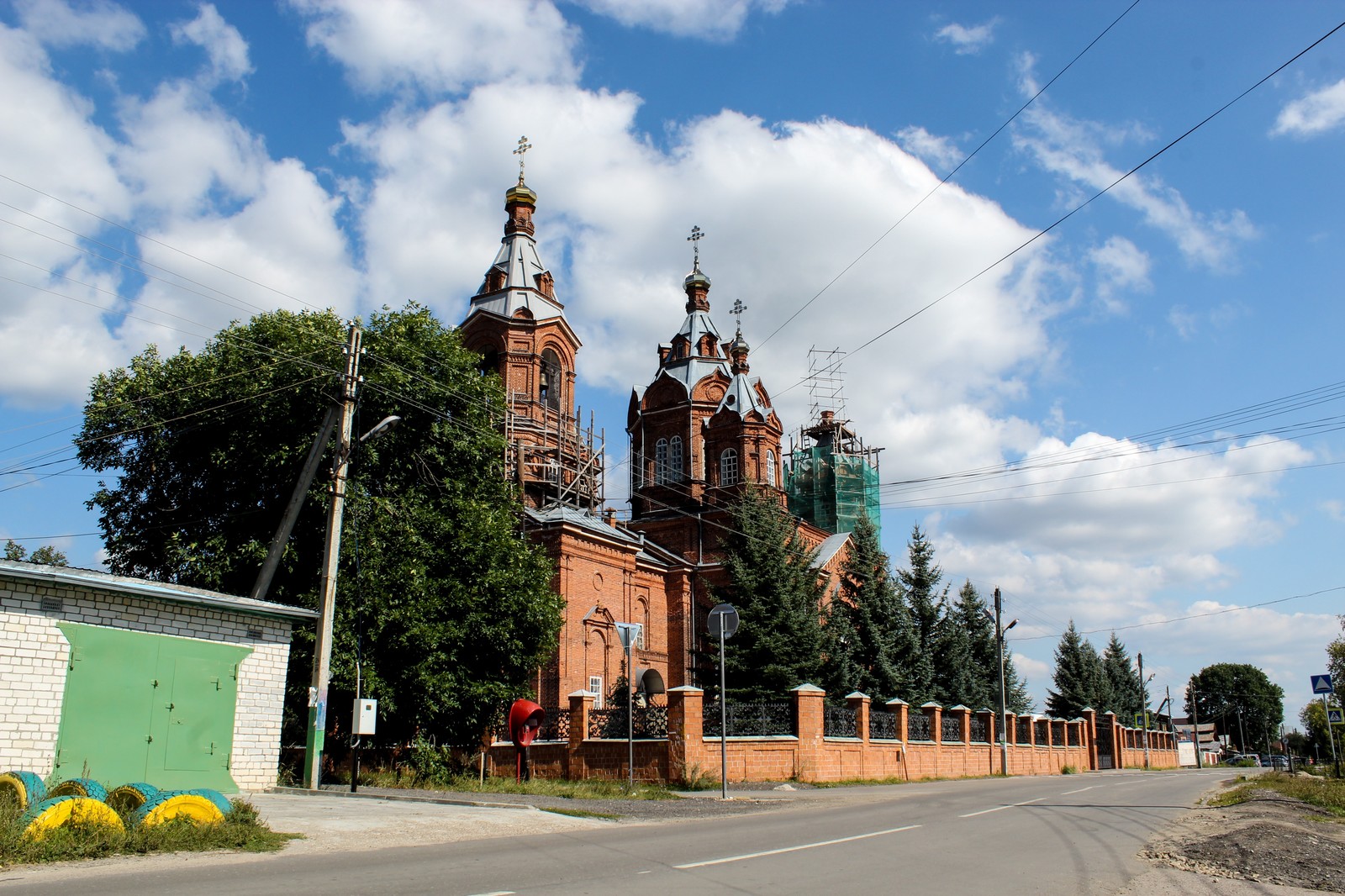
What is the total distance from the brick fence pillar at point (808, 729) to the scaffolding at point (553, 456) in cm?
1858

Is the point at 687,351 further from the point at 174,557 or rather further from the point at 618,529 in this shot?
the point at 174,557

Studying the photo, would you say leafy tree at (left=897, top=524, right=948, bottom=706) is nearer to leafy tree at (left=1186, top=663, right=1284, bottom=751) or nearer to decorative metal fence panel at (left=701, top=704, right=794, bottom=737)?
decorative metal fence panel at (left=701, top=704, right=794, bottom=737)

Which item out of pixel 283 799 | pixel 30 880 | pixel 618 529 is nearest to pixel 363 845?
pixel 30 880

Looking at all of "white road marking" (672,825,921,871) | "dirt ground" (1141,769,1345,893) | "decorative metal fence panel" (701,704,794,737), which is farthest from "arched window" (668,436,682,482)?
"white road marking" (672,825,921,871)

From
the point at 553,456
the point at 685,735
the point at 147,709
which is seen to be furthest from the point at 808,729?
the point at 553,456

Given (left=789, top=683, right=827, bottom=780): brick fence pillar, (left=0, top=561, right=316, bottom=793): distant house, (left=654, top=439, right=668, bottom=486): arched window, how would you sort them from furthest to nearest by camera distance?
(left=654, top=439, right=668, bottom=486): arched window → (left=789, top=683, right=827, bottom=780): brick fence pillar → (left=0, top=561, right=316, bottom=793): distant house

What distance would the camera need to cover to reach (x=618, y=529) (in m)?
41.8

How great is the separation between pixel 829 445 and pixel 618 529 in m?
15.8

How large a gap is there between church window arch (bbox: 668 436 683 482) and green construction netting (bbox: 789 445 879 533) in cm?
729

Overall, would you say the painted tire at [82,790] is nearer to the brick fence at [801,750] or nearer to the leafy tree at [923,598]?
the brick fence at [801,750]

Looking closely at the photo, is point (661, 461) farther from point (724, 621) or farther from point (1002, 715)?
point (724, 621)

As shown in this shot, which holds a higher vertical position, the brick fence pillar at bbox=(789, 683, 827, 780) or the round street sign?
the round street sign

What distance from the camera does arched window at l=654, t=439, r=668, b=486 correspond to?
48406 mm

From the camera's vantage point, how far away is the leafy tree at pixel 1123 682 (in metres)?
63.0
